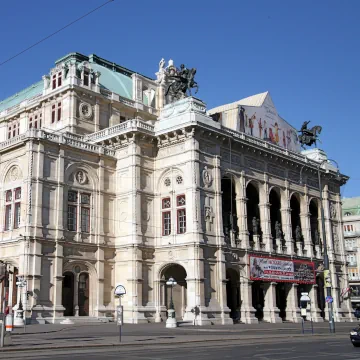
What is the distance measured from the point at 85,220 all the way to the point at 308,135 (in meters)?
29.7

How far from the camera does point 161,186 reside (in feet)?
155

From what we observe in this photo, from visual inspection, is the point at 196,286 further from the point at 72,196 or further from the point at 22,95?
the point at 22,95

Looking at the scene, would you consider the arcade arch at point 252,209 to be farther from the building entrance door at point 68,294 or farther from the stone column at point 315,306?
the building entrance door at point 68,294

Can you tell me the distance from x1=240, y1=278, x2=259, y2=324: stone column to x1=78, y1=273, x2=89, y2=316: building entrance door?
13.2 m

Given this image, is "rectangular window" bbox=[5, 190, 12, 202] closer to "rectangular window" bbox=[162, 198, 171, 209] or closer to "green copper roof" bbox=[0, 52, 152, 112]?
"rectangular window" bbox=[162, 198, 171, 209]

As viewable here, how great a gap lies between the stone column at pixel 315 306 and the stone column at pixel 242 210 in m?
11.4

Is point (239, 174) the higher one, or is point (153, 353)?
point (239, 174)

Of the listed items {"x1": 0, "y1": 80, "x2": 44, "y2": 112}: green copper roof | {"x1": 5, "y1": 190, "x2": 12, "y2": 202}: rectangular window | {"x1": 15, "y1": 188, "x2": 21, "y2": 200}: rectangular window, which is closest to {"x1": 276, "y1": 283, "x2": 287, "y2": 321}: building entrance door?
{"x1": 15, "y1": 188, "x2": 21, "y2": 200}: rectangular window

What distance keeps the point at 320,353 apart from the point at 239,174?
30.8 meters

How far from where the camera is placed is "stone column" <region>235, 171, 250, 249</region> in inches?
1891

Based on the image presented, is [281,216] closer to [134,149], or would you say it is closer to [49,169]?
[134,149]

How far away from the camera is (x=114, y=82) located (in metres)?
59.1

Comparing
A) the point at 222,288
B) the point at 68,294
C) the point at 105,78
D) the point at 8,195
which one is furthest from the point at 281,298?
the point at 105,78

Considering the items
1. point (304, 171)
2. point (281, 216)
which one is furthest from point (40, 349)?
point (304, 171)
